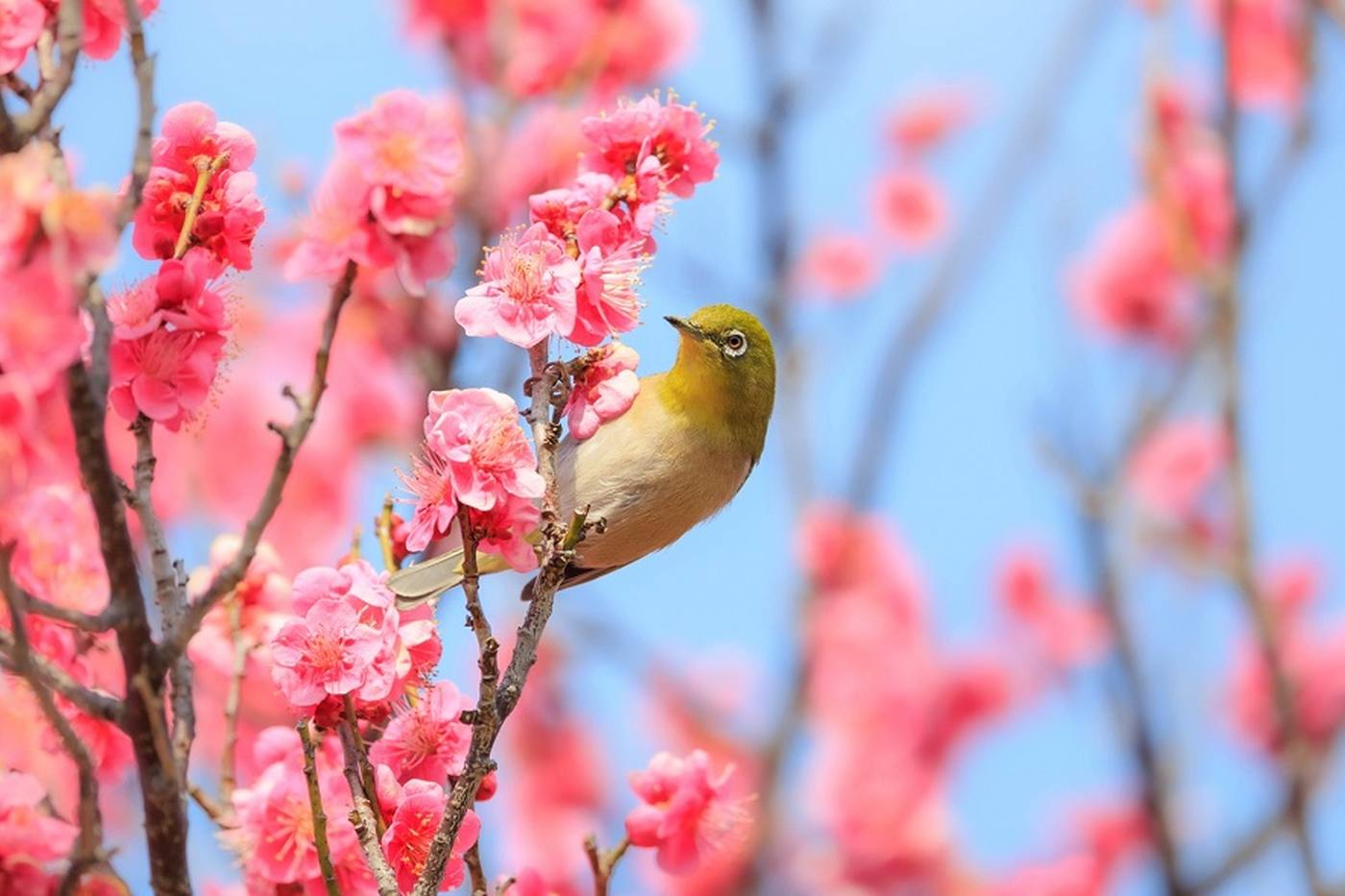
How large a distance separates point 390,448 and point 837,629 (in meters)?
2.34

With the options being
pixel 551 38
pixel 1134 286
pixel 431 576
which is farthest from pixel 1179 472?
pixel 431 576

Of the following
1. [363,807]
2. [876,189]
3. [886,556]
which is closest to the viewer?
[363,807]

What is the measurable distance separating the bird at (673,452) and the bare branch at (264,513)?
1036 mm

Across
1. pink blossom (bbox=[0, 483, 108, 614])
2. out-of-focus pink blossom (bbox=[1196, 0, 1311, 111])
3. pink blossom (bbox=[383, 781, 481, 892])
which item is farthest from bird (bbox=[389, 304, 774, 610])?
out-of-focus pink blossom (bbox=[1196, 0, 1311, 111])

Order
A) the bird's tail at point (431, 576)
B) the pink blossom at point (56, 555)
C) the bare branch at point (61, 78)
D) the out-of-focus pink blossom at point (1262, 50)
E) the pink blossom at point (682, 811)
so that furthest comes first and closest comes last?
1. the out-of-focus pink blossom at point (1262, 50)
2. the bird's tail at point (431, 576)
3. the pink blossom at point (56, 555)
4. the pink blossom at point (682, 811)
5. the bare branch at point (61, 78)

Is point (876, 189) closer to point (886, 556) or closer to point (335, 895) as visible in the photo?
point (886, 556)

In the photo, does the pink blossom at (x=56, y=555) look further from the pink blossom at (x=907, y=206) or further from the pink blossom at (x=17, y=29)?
the pink blossom at (x=907, y=206)

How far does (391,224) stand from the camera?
81.8 inches

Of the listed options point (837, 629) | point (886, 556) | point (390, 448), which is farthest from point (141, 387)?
point (886, 556)

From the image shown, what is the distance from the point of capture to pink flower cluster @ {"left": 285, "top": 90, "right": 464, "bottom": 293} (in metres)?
2.07

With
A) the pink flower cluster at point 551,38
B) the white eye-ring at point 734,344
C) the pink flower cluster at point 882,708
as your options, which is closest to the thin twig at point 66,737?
the white eye-ring at point 734,344

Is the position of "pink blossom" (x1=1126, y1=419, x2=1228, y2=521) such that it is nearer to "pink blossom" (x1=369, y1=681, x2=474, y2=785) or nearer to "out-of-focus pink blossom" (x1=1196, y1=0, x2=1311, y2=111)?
"out-of-focus pink blossom" (x1=1196, y1=0, x2=1311, y2=111)

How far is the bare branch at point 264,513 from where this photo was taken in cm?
166

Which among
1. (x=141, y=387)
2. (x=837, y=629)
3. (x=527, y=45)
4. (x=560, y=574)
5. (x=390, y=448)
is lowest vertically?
(x=560, y=574)
